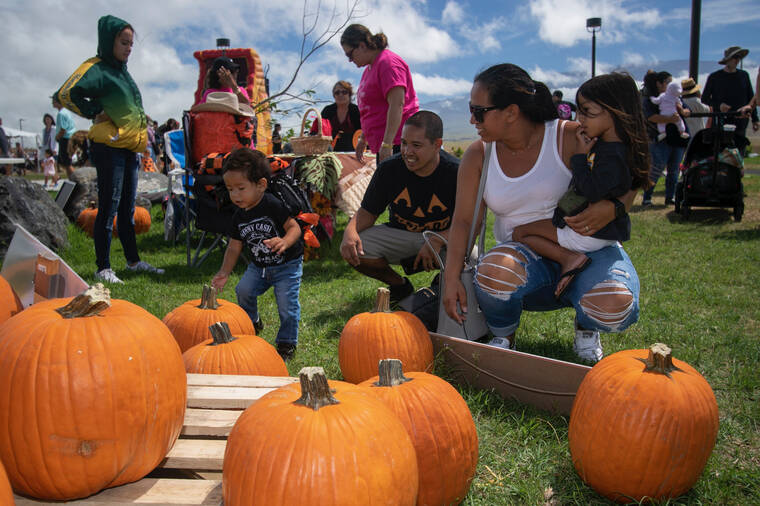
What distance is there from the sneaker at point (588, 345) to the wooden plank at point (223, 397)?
5.97ft

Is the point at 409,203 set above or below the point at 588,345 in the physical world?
above

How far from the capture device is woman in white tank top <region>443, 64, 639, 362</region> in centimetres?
272

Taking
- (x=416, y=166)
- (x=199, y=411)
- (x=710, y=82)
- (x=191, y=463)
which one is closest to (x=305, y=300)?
(x=416, y=166)

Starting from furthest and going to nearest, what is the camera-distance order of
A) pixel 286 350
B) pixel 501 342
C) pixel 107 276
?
1. pixel 107 276
2. pixel 286 350
3. pixel 501 342

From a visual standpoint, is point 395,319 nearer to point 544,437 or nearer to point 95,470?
point 544,437

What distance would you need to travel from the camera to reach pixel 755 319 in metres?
3.82

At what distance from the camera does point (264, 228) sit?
3.59 metres

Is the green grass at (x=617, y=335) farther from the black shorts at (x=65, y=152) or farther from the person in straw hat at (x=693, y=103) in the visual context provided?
the black shorts at (x=65, y=152)

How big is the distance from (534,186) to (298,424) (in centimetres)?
203

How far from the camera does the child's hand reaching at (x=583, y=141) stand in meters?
2.84

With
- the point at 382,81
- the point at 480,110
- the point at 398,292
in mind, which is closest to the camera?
the point at 480,110

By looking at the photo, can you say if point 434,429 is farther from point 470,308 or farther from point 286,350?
point 286,350

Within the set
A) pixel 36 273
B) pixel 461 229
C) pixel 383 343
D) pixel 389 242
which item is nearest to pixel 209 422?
pixel 383 343

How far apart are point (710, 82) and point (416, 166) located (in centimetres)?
831
